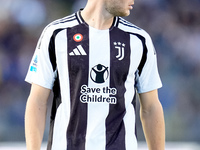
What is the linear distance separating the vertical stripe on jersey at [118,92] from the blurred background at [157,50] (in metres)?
3.86

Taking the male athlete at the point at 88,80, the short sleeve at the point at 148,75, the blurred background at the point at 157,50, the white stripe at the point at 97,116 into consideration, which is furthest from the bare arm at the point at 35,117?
the blurred background at the point at 157,50

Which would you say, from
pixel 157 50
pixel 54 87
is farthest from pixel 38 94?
pixel 157 50

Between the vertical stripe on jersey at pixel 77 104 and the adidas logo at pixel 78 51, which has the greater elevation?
the adidas logo at pixel 78 51

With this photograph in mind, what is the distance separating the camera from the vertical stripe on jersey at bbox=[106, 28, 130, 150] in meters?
2.30

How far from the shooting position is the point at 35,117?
90.5 inches

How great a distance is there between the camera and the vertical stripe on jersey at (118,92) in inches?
90.5

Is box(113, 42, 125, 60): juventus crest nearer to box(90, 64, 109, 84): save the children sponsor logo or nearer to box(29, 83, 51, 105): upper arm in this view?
box(90, 64, 109, 84): save the children sponsor logo

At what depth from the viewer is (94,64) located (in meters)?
2.29

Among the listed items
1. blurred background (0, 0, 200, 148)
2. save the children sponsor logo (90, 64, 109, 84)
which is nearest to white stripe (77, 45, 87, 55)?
save the children sponsor logo (90, 64, 109, 84)

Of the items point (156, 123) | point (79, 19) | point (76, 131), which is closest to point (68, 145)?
point (76, 131)

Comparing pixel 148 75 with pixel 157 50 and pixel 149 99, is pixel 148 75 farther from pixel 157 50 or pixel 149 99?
pixel 157 50

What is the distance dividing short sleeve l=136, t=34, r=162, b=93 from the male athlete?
17 millimetres

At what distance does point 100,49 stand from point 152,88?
39 cm

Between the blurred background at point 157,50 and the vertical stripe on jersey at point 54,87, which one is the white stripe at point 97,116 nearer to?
the vertical stripe on jersey at point 54,87
